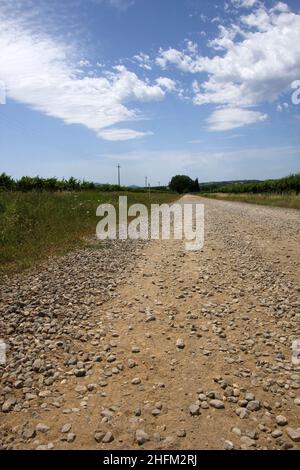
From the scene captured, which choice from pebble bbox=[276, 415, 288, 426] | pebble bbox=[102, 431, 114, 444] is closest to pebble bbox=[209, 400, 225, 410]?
pebble bbox=[276, 415, 288, 426]

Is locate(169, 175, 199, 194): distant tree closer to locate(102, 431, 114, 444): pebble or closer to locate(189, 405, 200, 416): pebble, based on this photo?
locate(189, 405, 200, 416): pebble

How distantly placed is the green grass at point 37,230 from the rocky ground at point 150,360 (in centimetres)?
154

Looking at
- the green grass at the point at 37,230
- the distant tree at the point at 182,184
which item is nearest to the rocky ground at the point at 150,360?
the green grass at the point at 37,230

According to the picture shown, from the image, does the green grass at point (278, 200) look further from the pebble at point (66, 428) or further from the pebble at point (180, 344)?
the pebble at point (66, 428)

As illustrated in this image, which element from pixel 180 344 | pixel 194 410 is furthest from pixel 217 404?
pixel 180 344

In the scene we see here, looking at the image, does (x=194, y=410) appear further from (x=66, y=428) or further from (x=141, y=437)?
(x=66, y=428)

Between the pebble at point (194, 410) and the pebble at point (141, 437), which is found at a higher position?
the pebble at point (194, 410)

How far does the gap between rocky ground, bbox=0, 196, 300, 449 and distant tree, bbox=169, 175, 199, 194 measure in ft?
594

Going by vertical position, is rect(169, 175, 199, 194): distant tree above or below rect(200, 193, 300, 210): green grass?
above

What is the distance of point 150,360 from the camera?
4.99 meters

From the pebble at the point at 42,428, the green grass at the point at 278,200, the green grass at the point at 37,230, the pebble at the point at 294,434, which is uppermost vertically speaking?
the green grass at the point at 278,200

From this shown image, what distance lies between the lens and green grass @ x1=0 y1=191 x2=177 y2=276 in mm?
10466

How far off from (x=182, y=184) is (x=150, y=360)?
186 meters

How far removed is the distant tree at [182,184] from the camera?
188m
